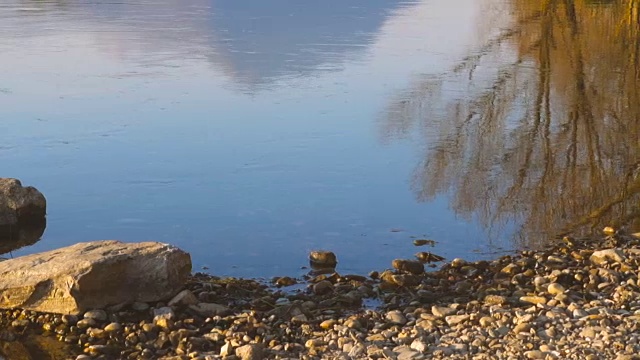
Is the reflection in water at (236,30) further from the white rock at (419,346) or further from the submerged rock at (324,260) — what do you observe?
the white rock at (419,346)

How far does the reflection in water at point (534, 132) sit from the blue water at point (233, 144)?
356mm

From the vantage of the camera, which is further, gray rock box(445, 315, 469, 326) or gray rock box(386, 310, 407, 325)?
gray rock box(386, 310, 407, 325)

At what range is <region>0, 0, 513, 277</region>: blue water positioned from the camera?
9523 mm

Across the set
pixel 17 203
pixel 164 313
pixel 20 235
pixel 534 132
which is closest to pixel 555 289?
pixel 164 313

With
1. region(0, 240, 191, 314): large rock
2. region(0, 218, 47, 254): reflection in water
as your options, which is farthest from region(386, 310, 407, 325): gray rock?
region(0, 218, 47, 254): reflection in water

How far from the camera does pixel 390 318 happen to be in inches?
275

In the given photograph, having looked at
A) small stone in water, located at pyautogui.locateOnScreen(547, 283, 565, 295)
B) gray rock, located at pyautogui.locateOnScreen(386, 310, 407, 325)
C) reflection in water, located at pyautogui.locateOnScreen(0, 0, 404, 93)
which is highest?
gray rock, located at pyautogui.locateOnScreen(386, 310, 407, 325)

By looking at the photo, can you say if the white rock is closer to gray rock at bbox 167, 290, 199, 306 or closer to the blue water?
gray rock at bbox 167, 290, 199, 306

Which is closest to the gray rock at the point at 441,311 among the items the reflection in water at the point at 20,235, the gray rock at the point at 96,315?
the gray rock at the point at 96,315

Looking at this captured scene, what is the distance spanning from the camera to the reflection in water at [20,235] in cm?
950

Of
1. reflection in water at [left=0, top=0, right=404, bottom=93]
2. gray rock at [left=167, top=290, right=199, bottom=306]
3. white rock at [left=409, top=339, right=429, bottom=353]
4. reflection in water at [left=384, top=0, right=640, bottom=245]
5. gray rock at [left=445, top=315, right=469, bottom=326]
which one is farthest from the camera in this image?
reflection in water at [left=0, top=0, right=404, bottom=93]

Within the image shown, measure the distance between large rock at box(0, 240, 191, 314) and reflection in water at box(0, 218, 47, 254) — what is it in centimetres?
185

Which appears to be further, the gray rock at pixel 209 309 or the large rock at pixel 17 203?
the large rock at pixel 17 203

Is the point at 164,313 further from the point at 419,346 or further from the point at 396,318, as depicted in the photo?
the point at 419,346
